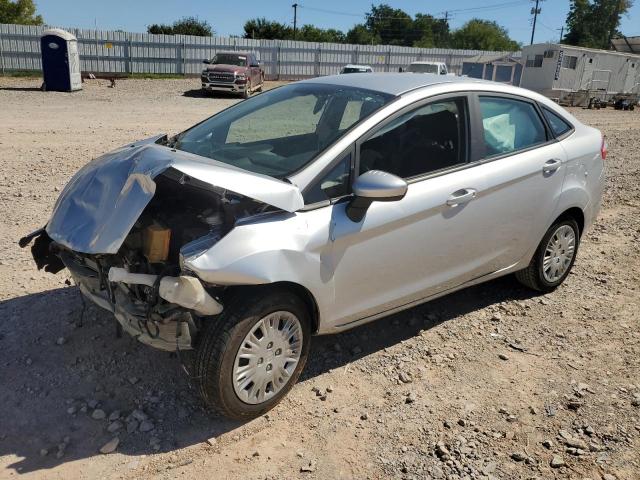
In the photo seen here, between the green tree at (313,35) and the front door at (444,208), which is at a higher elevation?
the green tree at (313,35)

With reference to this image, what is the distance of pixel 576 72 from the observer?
1133 inches

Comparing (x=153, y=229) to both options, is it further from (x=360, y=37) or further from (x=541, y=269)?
(x=360, y=37)

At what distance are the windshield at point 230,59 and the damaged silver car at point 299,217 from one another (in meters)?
20.5

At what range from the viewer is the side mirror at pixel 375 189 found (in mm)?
3072

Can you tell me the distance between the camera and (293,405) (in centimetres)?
337

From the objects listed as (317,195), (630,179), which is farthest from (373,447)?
(630,179)

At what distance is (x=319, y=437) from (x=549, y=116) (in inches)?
126

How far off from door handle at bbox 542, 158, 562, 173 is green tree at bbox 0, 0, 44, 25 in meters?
58.6

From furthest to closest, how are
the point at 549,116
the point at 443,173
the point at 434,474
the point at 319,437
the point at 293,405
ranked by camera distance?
the point at 549,116 < the point at 443,173 < the point at 293,405 < the point at 319,437 < the point at 434,474

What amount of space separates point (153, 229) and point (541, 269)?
322cm

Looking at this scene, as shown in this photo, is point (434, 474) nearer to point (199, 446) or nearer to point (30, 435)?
point (199, 446)

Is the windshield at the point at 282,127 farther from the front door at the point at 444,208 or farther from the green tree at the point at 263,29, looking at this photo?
the green tree at the point at 263,29

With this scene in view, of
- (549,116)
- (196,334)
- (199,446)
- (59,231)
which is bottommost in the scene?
(199,446)

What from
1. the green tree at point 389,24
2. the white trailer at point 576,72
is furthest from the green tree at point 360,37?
the white trailer at point 576,72
